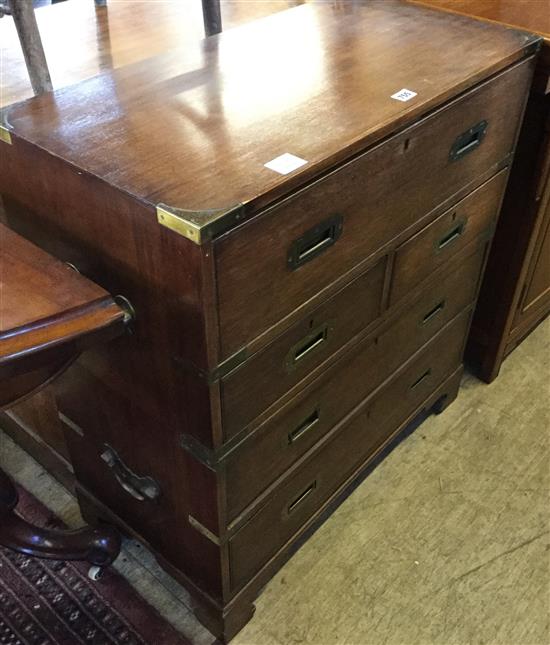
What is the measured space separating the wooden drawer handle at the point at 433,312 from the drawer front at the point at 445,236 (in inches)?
4.9

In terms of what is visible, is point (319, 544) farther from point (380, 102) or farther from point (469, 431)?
point (380, 102)

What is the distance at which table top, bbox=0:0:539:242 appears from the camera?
83cm

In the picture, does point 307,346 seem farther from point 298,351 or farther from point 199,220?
point 199,220

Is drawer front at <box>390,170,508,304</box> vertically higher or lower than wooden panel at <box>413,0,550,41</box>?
lower

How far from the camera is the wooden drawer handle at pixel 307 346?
103cm

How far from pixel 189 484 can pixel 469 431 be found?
89cm

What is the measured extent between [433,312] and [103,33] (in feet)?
3.11

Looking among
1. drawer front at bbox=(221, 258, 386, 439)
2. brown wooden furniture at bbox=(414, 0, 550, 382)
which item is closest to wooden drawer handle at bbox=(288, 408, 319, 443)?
drawer front at bbox=(221, 258, 386, 439)

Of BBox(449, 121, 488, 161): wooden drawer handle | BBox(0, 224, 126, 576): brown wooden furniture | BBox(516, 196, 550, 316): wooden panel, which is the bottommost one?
BBox(516, 196, 550, 316): wooden panel

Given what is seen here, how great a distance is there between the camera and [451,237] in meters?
1.30

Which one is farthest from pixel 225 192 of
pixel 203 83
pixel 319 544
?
pixel 319 544

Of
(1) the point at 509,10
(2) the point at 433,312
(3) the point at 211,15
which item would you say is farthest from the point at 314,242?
(1) the point at 509,10

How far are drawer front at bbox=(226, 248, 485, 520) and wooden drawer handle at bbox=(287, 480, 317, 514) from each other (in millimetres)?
122

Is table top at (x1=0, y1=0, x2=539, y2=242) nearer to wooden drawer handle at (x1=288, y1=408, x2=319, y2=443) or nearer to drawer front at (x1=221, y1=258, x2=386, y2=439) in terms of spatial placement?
drawer front at (x1=221, y1=258, x2=386, y2=439)
